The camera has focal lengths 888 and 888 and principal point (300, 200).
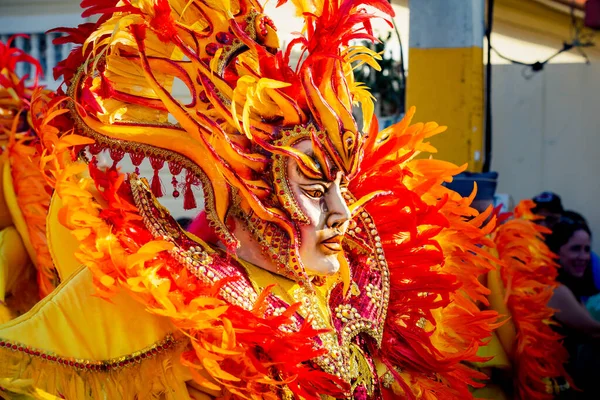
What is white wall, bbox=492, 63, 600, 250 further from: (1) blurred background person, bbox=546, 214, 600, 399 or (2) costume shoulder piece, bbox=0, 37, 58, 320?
(2) costume shoulder piece, bbox=0, 37, 58, 320

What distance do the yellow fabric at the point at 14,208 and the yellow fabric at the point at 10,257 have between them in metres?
0.04

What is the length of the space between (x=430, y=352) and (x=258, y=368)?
2.69 feet

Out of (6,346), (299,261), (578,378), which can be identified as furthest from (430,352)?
(578,378)

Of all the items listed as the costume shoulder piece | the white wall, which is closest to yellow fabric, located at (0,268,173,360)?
the costume shoulder piece

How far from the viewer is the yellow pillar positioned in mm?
5930

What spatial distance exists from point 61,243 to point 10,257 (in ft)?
5.45

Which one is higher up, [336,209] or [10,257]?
[336,209]

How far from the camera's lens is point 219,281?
8.38 feet

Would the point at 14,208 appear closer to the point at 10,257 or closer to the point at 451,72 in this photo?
the point at 10,257

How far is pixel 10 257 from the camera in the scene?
428 centimetres

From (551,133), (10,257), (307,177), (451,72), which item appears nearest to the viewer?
(307,177)

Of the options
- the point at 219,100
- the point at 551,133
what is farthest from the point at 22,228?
the point at 551,133

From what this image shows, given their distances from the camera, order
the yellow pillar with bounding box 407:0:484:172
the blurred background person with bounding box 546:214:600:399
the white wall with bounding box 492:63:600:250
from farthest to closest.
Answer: the white wall with bounding box 492:63:600:250, the yellow pillar with bounding box 407:0:484:172, the blurred background person with bounding box 546:214:600:399

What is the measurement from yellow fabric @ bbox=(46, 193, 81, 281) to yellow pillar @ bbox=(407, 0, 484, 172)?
3667 millimetres
